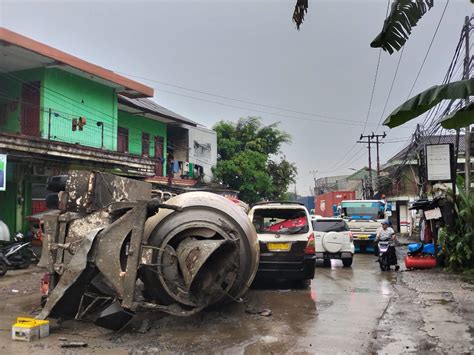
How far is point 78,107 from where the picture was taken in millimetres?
18000

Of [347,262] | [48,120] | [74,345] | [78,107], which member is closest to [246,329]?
[74,345]

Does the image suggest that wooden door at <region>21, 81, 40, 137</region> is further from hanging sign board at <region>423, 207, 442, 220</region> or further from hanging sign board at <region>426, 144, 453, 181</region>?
hanging sign board at <region>426, 144, 453, 181</region>

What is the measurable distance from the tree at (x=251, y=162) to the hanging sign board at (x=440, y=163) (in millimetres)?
16810

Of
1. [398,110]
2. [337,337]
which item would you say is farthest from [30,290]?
[398,110]

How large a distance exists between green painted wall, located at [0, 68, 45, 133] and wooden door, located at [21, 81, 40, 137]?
16cm

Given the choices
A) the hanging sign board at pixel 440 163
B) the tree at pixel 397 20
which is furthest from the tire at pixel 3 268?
the hanging sign board at pixel 440 163

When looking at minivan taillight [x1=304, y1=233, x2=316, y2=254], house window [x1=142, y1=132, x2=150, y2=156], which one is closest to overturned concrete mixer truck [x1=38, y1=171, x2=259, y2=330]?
minivan taillight [x1=304, y1=233, x2=316, y2=254]

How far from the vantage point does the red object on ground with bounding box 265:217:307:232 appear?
10580mm

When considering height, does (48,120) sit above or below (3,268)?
above

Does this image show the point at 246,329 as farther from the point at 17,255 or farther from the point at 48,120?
the point at 48,120

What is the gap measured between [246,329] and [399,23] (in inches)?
189

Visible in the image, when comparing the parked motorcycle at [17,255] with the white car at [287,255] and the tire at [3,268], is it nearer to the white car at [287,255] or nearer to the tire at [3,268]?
the tire at [3,268]

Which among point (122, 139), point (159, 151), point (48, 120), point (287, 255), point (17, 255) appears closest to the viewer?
point (287, 255)

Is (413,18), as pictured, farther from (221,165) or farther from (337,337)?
(221,165)
